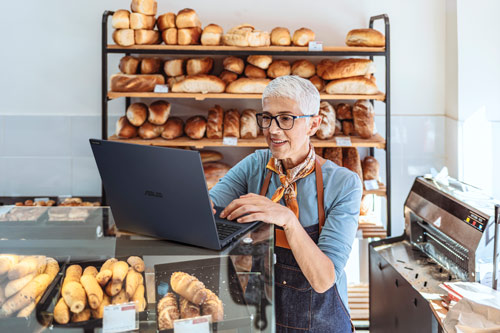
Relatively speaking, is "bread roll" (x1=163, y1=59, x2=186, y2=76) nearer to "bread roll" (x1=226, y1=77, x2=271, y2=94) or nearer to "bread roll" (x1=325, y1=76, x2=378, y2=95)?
"bread roll" (x1=226, y1=77, x2=271, y2=94)

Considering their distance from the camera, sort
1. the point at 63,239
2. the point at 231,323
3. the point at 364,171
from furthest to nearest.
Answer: the point at 364,171
the point at 63,239
the point at 231,323

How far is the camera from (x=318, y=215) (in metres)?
1.66

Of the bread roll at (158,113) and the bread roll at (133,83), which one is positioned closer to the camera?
the bread roll at (133,83)

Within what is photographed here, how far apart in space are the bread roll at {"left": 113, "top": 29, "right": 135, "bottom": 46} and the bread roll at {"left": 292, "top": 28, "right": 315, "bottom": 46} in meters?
1.04

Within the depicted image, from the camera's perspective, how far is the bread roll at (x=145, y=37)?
3410mm

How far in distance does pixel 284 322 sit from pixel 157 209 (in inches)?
25.8

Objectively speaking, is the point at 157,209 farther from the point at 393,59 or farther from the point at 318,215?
the point at 393,59

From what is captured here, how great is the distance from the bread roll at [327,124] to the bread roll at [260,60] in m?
0.48

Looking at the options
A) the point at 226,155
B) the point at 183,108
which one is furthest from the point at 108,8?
the point at 226,155

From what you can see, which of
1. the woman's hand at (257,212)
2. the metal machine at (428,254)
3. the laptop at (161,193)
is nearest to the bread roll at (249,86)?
the metal machine at (428,254)

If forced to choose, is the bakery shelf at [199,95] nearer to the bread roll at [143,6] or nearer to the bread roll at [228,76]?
the bread roll at [228,76]

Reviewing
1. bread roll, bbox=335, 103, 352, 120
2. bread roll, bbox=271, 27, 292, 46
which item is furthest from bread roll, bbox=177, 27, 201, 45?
bread roll, bbox=335, 103, 352, 120

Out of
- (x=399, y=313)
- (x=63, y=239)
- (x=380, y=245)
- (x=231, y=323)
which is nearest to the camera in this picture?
(x=231, y=323)

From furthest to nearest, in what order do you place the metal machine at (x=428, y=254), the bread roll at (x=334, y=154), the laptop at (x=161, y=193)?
the bread roll at (x=334, y=154) → the metal machine at (x=428, y=254) → the laptop at (x=161, y=193)
